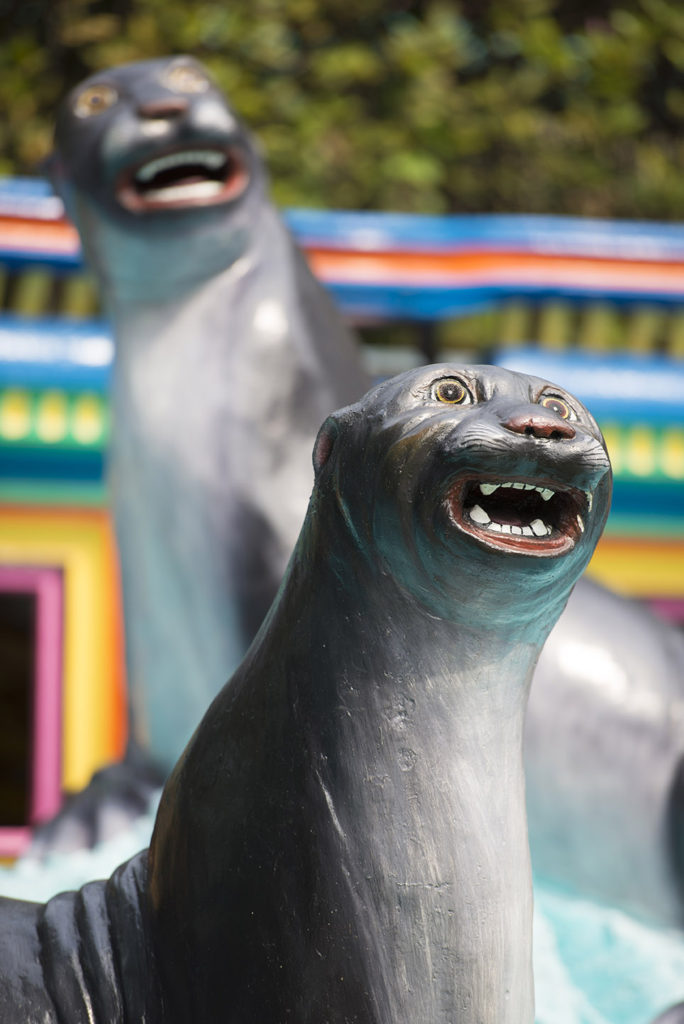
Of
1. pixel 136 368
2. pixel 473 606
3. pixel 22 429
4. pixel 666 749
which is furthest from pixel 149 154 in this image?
pixel 473 606

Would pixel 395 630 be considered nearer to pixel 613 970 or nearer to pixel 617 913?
pixel 613 970

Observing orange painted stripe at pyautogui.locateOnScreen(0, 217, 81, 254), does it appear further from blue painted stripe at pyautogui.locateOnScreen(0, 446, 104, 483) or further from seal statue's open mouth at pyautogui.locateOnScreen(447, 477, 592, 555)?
seal statue's open mouth at pyautogui.locateOnScreen(447, 477, 592, 555)

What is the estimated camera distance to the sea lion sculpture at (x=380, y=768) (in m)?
1.22

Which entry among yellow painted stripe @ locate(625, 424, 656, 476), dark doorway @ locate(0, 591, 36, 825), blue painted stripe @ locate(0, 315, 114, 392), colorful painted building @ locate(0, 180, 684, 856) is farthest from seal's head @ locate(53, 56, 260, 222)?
dark doorway @ locate(0, 591, 36, 825)

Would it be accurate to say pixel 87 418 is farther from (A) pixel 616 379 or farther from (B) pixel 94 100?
(A) pixel 616 379

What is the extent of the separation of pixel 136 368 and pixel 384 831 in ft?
4.37

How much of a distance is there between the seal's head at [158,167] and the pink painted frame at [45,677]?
911 millimetres

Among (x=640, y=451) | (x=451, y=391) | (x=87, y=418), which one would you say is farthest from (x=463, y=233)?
(x=451, y=391)

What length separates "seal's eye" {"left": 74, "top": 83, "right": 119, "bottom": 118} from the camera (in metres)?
2.44

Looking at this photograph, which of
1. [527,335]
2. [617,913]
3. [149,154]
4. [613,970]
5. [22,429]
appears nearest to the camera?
[613,970]

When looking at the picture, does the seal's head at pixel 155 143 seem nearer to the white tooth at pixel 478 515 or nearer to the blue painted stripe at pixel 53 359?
the blue painted stripe at pixel 53 359

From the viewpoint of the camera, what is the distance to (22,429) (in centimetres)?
311

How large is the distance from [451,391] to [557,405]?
9 cm

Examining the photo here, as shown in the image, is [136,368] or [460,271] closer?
[136,368]
